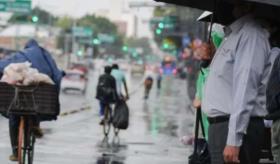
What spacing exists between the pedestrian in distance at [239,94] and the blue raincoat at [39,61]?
Answer: 5.11 metres

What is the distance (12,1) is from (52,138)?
36.1 metres

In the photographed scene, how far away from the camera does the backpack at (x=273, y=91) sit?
514 cm

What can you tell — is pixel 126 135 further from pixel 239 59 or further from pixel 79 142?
pixel 239 59

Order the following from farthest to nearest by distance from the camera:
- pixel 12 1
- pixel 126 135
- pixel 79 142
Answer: pixel 12 1, pixel 126 135, pixel 79 142

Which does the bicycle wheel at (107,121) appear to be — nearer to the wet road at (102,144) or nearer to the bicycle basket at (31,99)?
the wet road at (102,144)

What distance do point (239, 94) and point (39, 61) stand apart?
5586mm

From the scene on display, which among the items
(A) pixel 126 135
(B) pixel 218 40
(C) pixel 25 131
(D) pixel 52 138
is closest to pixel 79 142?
(D) pixel 52 138

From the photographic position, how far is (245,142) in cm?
485

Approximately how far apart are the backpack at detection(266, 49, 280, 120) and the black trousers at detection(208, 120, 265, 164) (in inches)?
11.1

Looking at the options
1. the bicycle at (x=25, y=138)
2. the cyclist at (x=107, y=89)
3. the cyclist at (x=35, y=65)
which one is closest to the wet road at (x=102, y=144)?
the cyclist at (x=107, y=89)

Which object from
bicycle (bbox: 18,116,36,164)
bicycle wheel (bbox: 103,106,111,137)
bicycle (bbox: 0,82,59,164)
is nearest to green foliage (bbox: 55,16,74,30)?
bicycle wheel (bbox: 103,106,111,137)

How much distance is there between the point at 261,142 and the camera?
16.3ft

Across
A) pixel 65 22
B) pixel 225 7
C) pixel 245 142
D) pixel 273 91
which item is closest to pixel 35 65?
pixel 225 7

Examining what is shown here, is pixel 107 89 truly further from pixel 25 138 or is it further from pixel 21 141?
pixel 21 141
